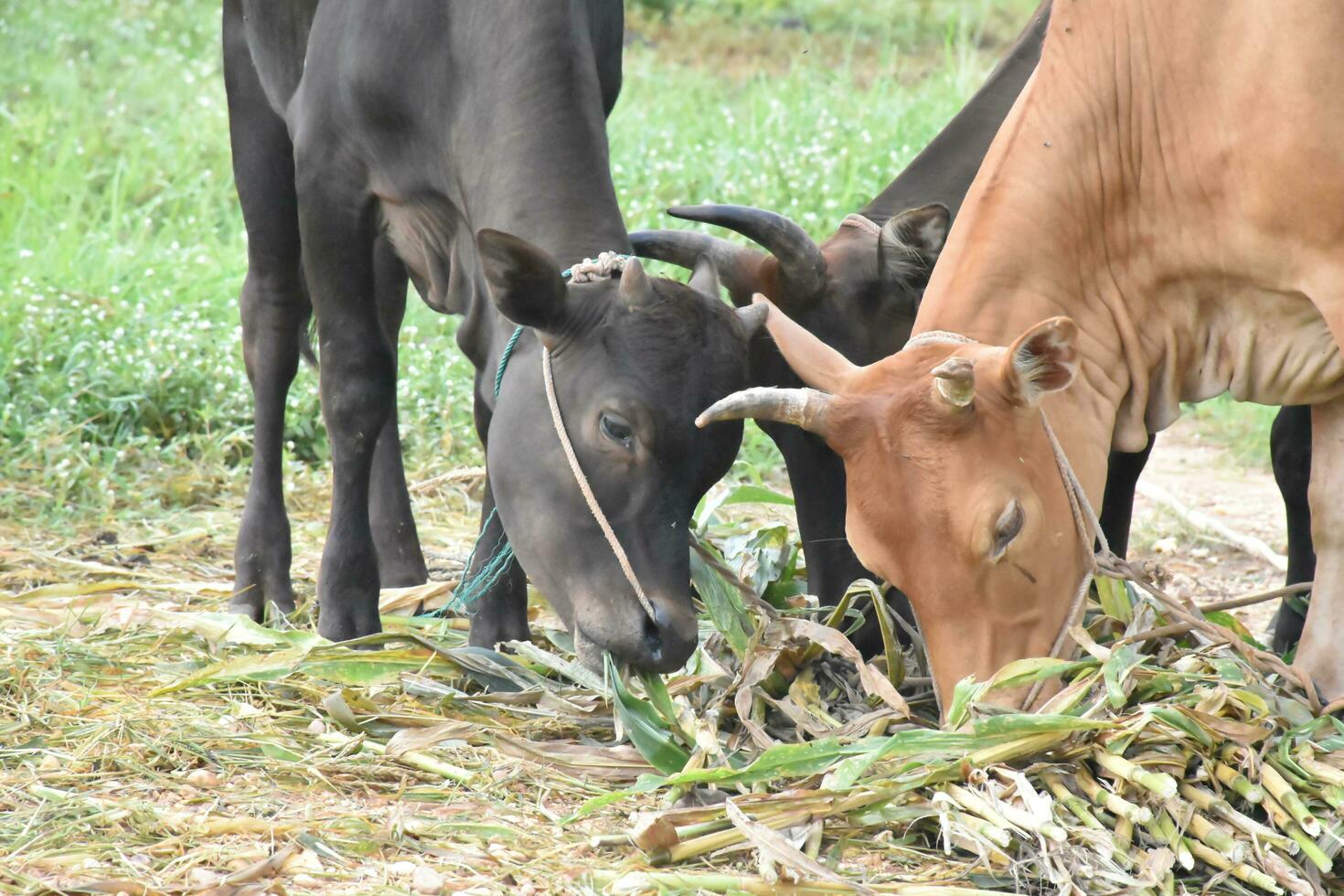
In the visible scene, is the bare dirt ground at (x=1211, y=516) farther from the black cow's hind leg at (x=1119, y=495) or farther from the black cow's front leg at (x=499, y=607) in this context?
the black cow's front leg at (x=499, y=607)

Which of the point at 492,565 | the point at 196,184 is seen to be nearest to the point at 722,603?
the point at 492,565

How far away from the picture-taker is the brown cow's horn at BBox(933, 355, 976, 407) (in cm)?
318

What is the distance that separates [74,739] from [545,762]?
3.27 ft

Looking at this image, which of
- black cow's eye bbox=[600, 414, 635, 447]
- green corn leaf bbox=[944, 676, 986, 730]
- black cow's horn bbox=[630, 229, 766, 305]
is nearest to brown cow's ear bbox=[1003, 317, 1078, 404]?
green corn leaf bbox=[944, 676, 986, 730]

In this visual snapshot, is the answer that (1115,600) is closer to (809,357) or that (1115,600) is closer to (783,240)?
(809,357)

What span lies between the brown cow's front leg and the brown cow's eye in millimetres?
797

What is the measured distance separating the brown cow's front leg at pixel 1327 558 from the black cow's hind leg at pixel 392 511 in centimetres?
270

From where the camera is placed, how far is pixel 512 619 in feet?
14.0

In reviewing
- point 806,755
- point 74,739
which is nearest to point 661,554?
point 806,755

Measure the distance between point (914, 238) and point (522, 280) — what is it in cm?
129

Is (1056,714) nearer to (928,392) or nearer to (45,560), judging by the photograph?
(928,392)

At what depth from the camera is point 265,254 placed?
5.03m

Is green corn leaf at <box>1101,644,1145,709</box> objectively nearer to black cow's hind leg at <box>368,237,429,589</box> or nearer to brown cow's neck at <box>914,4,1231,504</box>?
brown cow's neck at <box>914,4,1231,504</box>

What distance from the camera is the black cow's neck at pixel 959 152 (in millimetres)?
4656
